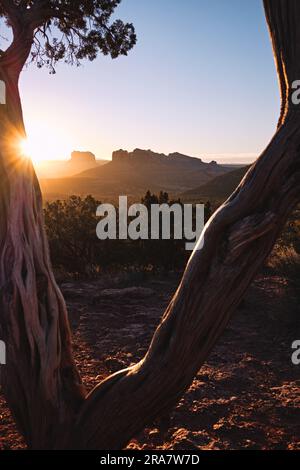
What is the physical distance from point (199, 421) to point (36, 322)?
2.01 meters

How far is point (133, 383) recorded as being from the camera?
2789mm

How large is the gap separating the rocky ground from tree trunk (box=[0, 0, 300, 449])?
36.8 inches

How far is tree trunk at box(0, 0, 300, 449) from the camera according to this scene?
244 centimetres

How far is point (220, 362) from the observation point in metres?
5.66

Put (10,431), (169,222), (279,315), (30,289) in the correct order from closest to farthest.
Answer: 1. (30,289)
2. (10,431)
3. (279,315)
4. (169,222)

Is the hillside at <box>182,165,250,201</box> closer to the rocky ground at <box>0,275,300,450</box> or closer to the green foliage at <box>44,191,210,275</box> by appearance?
the green foliage at <box>44,191,210,275</box>

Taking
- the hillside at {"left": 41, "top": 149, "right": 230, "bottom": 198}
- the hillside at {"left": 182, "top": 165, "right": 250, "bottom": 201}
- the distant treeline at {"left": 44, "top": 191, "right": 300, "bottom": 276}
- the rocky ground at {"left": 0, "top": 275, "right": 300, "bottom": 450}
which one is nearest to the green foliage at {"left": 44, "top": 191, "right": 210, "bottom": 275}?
the distant treeline at {"left": 44, "top": 191, "right": 300, "bottom": 276}

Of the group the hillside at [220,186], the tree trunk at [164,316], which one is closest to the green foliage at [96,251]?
the tree trunk at [164,316]

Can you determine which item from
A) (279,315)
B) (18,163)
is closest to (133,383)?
(18,163)

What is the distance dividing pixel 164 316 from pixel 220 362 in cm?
316

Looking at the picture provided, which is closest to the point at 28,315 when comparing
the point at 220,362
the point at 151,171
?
the point at 220,362

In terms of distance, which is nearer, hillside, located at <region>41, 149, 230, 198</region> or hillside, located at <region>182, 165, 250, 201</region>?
hillside, located at <region>182, 165, 250, 201</region>

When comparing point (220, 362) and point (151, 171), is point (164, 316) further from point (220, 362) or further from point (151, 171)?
point (151, 171)
